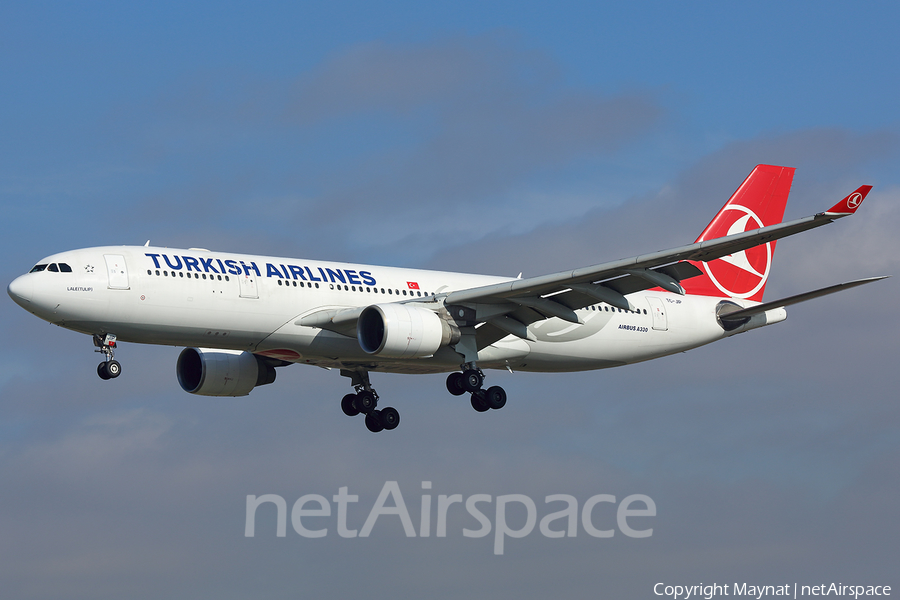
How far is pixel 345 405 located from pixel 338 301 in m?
7.32

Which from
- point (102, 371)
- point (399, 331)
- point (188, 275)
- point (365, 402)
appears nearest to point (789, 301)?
point (399, 331)

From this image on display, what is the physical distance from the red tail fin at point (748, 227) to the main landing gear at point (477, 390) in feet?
31.9

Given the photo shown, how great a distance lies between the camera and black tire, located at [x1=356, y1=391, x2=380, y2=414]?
44.3 m

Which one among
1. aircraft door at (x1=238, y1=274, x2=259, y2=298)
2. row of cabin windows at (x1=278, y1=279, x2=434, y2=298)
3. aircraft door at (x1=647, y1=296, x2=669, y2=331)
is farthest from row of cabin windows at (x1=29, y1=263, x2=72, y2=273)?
aircraft door at (x1=647, y1=296, x2=669, y2=331)

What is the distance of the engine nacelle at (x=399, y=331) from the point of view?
121 ft

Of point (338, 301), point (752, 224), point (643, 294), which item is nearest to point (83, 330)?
point (338, 301)

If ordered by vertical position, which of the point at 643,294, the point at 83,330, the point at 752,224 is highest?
the point at 752,224

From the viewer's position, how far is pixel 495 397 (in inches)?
1590

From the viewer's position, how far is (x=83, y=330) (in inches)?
1404

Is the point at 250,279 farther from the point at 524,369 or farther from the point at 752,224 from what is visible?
the point at 752,224

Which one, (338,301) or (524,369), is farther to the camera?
(524,369)

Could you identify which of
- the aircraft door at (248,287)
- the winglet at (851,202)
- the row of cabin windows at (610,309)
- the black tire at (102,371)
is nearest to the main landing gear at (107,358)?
the black tire at (102,371)

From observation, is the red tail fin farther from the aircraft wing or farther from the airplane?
the aircraft wing

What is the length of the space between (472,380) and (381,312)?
4657 mm
